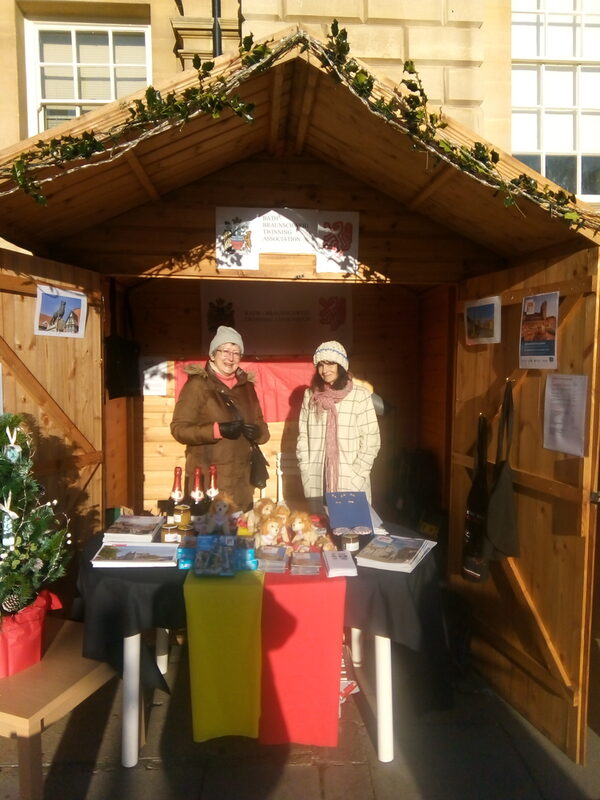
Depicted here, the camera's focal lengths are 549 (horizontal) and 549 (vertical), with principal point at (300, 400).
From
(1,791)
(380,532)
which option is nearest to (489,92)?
(380,532)

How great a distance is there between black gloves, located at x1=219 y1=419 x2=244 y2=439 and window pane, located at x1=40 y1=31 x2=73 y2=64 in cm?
476

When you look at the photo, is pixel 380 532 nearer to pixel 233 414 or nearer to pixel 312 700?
pixel 312 700

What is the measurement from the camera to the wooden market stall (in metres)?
2.75

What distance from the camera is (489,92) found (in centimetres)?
587

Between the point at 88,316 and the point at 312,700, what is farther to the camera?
the point at 88,316

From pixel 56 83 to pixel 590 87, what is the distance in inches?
232

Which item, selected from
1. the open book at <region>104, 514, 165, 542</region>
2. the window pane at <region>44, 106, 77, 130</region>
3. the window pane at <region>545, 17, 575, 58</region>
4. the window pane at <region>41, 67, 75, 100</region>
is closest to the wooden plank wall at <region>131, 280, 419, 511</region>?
the window pane at <region>44, 106, 77, 130</region>

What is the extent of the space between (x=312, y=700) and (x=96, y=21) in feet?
22.8

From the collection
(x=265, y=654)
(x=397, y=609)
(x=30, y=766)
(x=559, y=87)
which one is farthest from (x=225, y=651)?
(x=559, y=87)

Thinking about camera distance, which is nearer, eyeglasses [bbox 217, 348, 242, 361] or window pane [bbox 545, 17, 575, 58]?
eyeglasses [bbox 217, 348, 242, 361]

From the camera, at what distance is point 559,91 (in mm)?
6066

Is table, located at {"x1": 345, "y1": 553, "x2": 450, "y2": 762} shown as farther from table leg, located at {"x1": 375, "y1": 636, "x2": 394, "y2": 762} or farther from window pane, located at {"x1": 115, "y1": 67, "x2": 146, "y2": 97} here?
window pane, located at {"x1": 115, "y1": 67, "x2": 146, "y2": 97}

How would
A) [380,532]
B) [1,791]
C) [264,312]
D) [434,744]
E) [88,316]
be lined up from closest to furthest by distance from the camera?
[1,791]
[434,744]
[380,532]
[88,316]
[264,312]

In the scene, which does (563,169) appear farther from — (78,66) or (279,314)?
(78,66)
